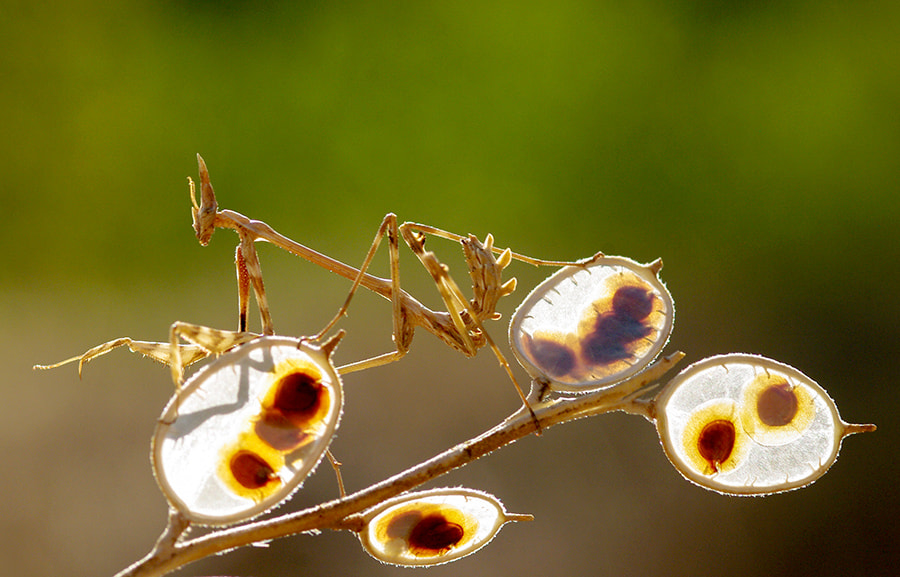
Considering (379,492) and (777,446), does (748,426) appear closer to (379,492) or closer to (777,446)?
(777,446)

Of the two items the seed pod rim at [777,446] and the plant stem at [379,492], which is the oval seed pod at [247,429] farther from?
the seed pod rim at [777,446]

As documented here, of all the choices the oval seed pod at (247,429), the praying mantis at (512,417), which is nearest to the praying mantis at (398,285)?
the praying mantis at (512,417)

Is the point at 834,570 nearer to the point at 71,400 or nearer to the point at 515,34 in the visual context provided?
the point at 515,34

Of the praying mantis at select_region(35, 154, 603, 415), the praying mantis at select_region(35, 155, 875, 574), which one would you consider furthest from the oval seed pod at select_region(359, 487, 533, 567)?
the praying mantis at select_region(35, 154, 603, 415)

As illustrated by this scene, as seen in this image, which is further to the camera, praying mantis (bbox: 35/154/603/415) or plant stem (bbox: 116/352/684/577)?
praying mantis (bbox: 35/154/603/415)

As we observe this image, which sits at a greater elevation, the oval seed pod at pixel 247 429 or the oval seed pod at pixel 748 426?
the oval seed pod at pixel 247 429

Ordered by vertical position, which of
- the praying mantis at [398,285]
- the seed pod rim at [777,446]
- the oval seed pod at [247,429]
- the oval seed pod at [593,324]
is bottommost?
the seed pod rim at [777,446]

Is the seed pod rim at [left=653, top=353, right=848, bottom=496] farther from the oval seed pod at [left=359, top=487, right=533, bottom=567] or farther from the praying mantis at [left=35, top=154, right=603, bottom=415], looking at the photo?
the praying mantis at [left=35, top=154, right=603, bottom=415]

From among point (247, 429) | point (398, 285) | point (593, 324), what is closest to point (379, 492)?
point (247, 429)
